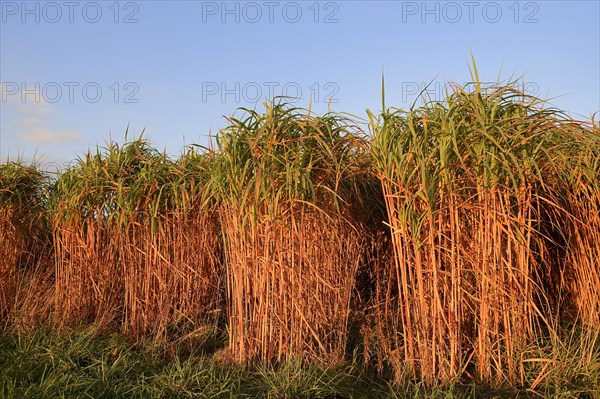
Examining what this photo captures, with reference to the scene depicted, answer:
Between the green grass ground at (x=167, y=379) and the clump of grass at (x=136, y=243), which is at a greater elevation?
the clump of grass at (x=136, y=243)

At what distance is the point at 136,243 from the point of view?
4.71 meters

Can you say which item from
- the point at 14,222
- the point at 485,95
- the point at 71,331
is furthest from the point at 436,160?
the point at 14,222

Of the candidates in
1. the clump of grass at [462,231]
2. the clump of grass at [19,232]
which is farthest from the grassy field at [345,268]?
the clump of grass at [19,232]

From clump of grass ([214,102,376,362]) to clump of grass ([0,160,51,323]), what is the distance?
242 centimetres

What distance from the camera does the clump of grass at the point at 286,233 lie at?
3.42m

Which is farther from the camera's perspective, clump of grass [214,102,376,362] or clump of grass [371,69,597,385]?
clump of grass [214,102,376,362]

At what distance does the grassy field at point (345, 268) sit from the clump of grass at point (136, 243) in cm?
3

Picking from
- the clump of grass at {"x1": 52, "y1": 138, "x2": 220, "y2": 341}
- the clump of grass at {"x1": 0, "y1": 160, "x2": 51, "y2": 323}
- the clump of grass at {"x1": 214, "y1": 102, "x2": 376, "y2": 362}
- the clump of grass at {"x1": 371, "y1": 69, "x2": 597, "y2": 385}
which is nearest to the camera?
the clump of grass at {"x1": 371, "y1": 69, "x2": 597, "y2": 385}

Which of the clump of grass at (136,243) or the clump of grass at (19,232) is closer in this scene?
the clump of grass at (136,243)

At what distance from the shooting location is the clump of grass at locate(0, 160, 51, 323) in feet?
17.0

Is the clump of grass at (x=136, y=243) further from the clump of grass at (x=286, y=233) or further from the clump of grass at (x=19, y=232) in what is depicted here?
the clump of grass at (x=286, y=233)

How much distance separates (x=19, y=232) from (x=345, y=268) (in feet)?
11.4

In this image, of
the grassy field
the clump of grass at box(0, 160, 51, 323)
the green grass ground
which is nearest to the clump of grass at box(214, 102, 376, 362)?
the grassy field

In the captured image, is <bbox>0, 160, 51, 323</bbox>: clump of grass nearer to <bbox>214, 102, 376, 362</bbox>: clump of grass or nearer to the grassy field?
the grassy field
